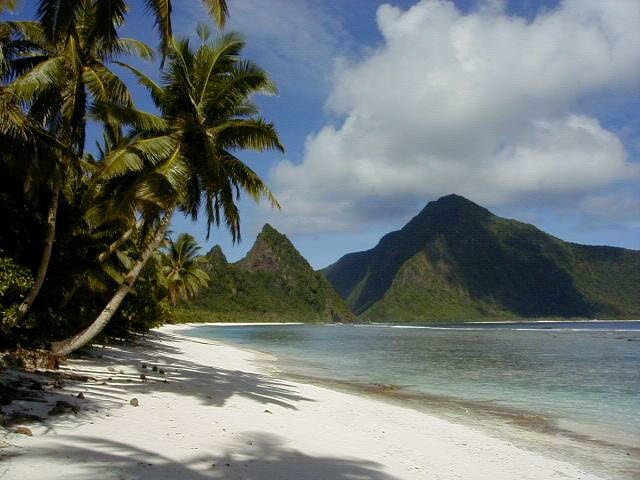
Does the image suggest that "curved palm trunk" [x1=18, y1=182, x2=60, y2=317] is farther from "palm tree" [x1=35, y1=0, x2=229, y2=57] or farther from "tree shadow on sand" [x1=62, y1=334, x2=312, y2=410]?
"palm tree" [x1=35, y1=0, x2=229, y2=57]

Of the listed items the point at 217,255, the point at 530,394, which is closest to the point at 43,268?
the point at 530,394

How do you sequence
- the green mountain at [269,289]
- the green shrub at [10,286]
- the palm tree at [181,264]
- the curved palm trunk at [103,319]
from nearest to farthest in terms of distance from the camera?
the green shrub at [10,286] → the curved palm trunk at [103,319] → the palm tree at [181,264] → the green mountain at [269,289]

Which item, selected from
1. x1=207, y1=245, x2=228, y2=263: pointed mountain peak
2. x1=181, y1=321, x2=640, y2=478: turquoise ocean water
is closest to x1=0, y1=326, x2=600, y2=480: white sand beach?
x1=181, y1=321, x2=640, y2=478: turquoise ocean water

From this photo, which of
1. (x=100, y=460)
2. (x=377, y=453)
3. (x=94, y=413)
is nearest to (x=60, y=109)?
(x=94, y=413)

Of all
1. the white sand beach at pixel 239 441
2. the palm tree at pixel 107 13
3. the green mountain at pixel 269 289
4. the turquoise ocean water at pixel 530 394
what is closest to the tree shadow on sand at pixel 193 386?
the white sand beach at pixel 239 441

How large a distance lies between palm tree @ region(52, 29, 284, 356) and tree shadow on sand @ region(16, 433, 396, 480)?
5.77 m

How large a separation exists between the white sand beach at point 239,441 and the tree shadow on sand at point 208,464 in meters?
0.01

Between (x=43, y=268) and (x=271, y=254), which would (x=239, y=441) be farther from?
(x=271, y=254)

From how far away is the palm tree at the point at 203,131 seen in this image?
35.7 ft

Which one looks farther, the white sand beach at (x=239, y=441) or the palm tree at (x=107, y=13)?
the palm tree at (x=107, y=13)

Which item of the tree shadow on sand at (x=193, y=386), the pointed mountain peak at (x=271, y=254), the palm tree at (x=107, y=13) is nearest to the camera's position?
the palm tree at (x=107, y=13)

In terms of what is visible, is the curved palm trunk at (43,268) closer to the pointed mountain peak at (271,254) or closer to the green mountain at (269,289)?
the green mountain at (269,289)

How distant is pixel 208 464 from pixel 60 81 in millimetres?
9502

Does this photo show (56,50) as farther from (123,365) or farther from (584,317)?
(584,317)
